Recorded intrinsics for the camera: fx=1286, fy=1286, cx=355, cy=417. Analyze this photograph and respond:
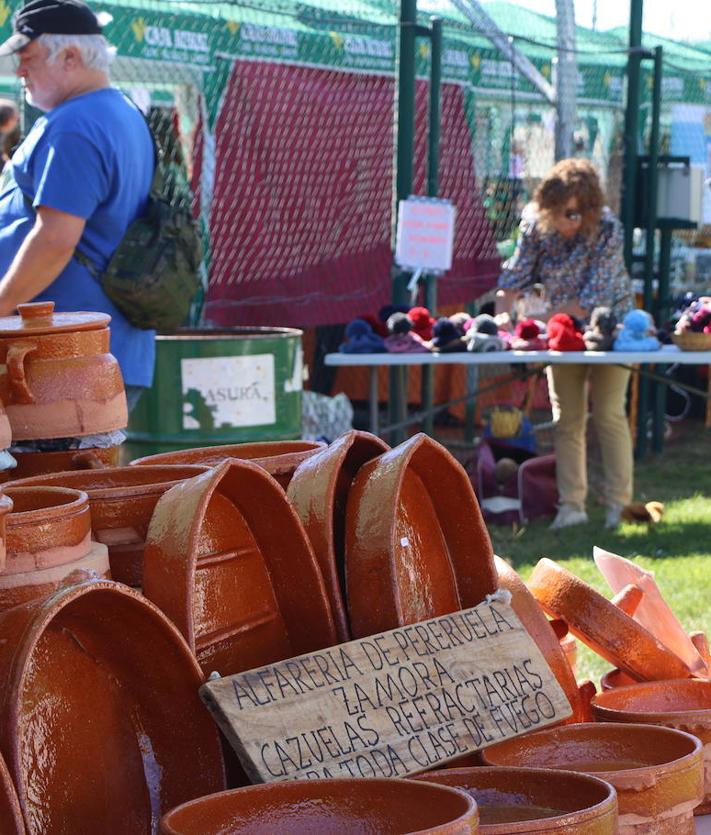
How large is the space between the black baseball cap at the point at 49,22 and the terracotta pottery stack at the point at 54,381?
1.56 meters

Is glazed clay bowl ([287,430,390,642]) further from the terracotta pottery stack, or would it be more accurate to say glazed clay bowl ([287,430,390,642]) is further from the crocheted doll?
the crocheted doll

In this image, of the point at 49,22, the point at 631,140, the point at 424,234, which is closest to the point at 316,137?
the point at 424,234

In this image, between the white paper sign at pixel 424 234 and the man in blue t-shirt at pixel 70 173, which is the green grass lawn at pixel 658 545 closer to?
the white paper sign at pixel 424 234

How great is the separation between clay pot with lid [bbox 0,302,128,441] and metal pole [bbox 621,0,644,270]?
19.6 feet

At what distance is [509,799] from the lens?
4.66 feet

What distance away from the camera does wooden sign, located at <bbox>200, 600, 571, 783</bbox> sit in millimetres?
1406

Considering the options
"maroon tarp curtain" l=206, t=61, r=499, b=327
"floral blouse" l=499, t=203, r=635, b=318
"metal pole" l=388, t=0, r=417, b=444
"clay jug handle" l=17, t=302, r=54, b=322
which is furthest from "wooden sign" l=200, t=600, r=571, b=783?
"maroon tarp curtain" l=206, t=61, r=499, b=327

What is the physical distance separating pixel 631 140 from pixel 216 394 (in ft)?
14.0

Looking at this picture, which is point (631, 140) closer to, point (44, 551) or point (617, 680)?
point (617, 680)

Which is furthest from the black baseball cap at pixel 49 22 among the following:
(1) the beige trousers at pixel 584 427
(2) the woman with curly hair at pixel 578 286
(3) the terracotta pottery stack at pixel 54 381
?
(1) the beige trousers at pixel 584 427

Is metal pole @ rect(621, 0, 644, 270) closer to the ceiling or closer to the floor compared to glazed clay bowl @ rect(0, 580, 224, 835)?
closer to the ceiling

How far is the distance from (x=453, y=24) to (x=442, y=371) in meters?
2.64

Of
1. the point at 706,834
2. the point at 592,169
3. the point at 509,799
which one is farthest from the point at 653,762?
the point at 592,169

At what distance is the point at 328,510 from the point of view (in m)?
1.66
